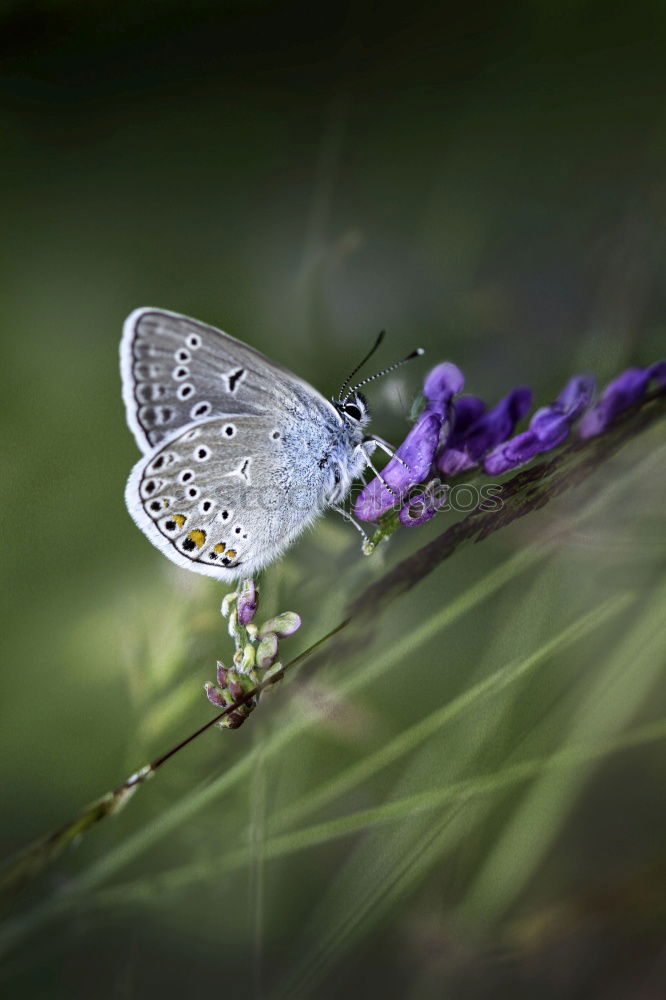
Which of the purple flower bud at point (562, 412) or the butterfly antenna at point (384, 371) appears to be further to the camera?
the butterfly antenna at point (384, 371)

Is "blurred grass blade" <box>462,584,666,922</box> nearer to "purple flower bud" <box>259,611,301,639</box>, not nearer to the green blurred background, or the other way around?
the green blurred background

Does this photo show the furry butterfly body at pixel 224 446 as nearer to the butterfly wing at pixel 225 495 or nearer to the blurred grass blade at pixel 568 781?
the butterfly wing at pixel 225 495

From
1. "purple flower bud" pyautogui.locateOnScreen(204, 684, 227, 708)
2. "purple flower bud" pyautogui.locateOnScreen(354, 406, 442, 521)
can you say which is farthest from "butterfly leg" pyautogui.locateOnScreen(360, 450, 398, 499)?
"purple flower bud" pyautogui.locateOnScreen(204, 684, 227, 708)

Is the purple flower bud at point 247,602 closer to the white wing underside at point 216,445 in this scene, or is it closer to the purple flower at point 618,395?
the white wing underside at point 216,445

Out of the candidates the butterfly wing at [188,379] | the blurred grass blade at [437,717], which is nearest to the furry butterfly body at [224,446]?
the butterfly wing at [188,379]

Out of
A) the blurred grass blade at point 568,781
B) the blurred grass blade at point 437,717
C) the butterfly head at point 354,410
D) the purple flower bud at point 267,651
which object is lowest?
the blurred grass blade at point 568,781

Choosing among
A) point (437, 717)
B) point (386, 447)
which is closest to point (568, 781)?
point (437, 717)

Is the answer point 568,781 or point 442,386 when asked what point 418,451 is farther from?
point 568,781

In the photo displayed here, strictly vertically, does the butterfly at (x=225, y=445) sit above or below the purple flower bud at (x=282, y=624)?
above
